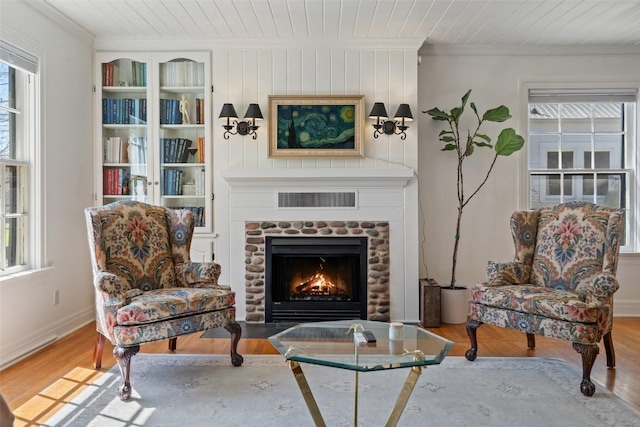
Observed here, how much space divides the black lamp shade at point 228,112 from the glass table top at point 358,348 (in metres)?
2.23

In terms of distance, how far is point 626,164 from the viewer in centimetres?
455

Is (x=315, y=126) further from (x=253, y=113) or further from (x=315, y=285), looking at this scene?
(x=315, y=285)

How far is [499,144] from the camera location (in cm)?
408

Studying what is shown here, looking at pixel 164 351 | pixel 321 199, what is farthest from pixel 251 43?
pixel 164 351

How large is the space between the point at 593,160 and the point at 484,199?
3.71 feet

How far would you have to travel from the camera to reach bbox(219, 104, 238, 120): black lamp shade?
4.00m

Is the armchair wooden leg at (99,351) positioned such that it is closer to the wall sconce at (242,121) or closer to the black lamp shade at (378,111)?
the wall sconce at (242,121)

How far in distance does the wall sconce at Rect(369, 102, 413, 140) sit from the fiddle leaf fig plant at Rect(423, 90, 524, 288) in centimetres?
29

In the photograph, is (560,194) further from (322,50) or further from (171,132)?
(171,132)

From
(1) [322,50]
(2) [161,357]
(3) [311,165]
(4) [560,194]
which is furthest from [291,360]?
(4) [560,194]

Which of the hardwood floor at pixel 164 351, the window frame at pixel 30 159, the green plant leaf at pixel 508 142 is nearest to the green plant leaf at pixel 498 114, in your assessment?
the green plant leaf at pixel 508 142

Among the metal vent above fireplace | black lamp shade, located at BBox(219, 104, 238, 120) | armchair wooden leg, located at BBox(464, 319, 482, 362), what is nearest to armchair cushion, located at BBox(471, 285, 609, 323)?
armchair wooden leg, located at BBox(464, 319, 482, 362)

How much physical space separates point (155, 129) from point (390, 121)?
81.3 inches

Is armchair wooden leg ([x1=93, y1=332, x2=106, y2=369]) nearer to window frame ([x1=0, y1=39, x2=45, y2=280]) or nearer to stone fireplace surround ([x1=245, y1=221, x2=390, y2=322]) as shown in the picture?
window frame ([x1=0, y1=39, x2=45, y2=280])
